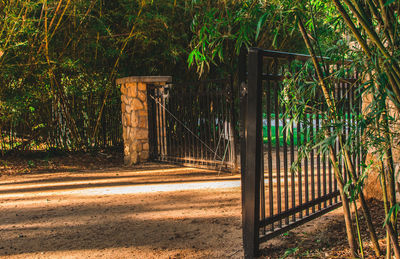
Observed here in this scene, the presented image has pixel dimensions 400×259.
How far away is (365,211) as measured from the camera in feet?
6.96

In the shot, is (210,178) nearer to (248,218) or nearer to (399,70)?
(248,218)

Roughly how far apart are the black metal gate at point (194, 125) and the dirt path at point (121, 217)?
579 mm

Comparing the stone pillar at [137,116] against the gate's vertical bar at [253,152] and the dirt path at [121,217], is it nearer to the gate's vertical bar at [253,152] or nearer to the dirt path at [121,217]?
the dirt path at [121,217]

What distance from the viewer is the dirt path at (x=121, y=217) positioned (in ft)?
9.34

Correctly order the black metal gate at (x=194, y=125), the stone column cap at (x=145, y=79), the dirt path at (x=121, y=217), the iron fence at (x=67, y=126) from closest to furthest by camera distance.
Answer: the dirt path at (x=121, y=217) → the black metal gate at (x=194, y=125) → the stone column cap at (x=145, y=79) → the iron fence at (x=67, y=126)

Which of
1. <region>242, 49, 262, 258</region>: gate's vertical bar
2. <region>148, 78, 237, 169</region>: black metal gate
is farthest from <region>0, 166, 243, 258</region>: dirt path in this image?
<region>148, 78, 237, 169</region>: black metal gate

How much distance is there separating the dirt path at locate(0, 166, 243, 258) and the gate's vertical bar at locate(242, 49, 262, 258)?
11.3 inches

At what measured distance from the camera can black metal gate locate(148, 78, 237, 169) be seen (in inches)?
241

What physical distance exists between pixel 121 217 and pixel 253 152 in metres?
1.85

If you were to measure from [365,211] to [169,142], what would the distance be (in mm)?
5330

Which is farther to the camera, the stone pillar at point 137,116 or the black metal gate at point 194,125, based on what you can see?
the stone pillar at point 137,116

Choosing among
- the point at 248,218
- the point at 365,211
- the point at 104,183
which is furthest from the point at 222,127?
the point at 365,211

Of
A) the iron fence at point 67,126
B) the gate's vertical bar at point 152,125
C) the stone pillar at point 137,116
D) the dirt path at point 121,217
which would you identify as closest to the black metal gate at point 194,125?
the gate's vertical bar at point 152,125

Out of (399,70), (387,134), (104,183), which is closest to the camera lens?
(399,70)
